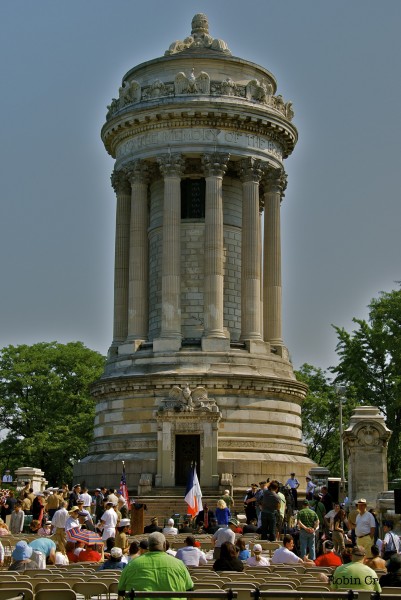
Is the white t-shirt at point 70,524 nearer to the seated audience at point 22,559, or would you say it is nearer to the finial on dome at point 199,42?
the seated audience at point 22,559

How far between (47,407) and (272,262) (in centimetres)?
3319

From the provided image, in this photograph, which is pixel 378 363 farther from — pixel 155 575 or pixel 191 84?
pixel 155 575

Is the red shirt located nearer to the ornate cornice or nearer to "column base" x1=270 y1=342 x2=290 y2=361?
"column base" x1=270 y1=342 x2=290 y2=361

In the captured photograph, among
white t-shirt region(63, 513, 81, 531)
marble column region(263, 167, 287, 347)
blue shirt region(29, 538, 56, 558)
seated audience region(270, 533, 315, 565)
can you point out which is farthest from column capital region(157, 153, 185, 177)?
blue shirt region(29, 538, 56, 558)

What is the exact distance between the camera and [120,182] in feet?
200

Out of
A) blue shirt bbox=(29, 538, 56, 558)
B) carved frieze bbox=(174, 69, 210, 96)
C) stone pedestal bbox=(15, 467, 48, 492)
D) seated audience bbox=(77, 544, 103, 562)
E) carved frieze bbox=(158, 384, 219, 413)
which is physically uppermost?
carved frieze bbox=(174, 69, 210, 96)

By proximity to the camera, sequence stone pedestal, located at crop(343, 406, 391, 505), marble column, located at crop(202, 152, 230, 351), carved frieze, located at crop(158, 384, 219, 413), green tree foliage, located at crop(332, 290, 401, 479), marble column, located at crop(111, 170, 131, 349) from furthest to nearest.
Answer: green tree foliage, located at crop(332, 290, 401, 479) < marble column, located at crop(111, 170, 131, 349) < marble column, located at crop(202, 152, 230, 351) < carved frieze, located at crop(158, 384, 219, 413) < stone pedestal, located at crop(343, 406, 391, 505)

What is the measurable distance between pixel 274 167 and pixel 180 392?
578 inches

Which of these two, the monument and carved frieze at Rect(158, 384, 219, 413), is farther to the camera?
the monument

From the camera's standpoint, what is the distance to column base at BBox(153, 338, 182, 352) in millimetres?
55875

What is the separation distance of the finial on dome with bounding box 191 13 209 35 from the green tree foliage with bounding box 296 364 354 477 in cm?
3175

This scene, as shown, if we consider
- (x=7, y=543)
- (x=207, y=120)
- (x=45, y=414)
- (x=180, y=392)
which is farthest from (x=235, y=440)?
(x=45, y=414)

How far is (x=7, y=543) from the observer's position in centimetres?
3136

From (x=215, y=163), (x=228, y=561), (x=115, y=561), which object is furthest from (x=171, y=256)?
(x=228, y=561)
